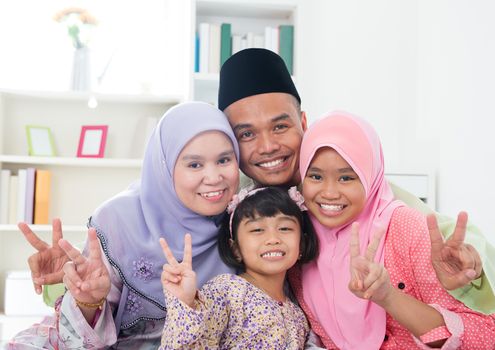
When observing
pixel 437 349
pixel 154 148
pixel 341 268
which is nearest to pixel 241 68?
pixel 154 148

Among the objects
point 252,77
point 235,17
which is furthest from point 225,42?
point 252,77

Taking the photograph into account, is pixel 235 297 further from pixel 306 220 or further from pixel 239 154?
pixel 239 154

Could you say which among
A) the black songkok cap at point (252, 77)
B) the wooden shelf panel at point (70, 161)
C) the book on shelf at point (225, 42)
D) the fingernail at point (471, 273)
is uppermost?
the book on shelf at point (225, 42)

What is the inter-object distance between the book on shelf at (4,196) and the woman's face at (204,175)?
2802mm

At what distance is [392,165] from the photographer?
466 centimetres

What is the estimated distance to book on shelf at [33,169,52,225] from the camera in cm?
423

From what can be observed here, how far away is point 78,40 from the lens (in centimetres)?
441

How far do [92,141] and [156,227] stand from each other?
8.98 feet

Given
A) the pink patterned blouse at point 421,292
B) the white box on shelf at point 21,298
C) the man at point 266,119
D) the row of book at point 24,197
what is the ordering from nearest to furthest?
1. the pink patterned blouse at point 421,292
2. the man at point 266,119
3. the white box on shelf at point 21,298
4. the row of book at point 24,197

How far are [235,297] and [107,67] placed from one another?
3.47 metres

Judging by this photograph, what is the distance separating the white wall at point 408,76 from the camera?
386 centimetres

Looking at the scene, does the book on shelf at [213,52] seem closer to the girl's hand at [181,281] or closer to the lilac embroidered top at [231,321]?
the lilac embroidered top at [231,321]

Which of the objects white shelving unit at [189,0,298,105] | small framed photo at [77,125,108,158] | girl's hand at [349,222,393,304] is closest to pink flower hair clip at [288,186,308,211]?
girl's hand at [349,222,393,304]

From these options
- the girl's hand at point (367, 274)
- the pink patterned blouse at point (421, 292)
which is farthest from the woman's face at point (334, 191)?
the girl's hand at point (367, 274)
